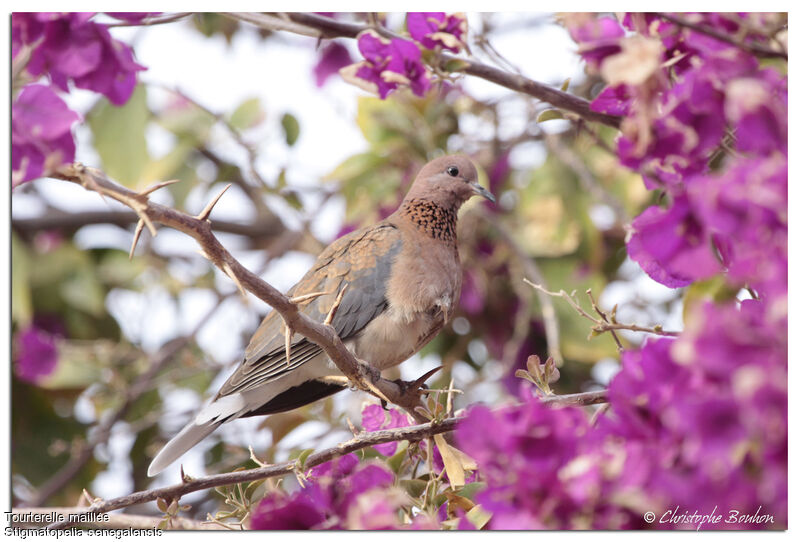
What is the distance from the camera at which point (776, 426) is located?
82 centimetres

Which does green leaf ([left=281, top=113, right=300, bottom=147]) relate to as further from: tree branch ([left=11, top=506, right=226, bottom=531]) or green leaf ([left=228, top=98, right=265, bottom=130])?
tree branch ([left=11, top=506, right=226, bottom=531])

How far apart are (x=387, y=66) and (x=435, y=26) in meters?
0.13

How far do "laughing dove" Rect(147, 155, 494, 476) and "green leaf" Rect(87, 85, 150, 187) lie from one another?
0.81 metres

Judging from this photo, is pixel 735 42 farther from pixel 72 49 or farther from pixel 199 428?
pixel 199 428

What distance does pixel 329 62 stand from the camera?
3285 millimetres

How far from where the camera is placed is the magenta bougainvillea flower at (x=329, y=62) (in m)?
3.27

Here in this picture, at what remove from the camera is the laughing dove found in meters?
2.30

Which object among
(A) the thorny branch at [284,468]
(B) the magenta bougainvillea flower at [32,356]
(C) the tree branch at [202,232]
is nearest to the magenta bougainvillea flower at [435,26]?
(C) the tree branch at [202,232]

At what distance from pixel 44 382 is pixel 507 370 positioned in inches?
67.1

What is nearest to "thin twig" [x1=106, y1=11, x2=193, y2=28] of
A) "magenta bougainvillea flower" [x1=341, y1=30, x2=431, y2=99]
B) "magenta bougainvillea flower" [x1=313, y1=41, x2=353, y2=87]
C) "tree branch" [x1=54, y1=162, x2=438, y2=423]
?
"magenta bougainvillea flower" [x1=341, y1=30, x2=431, y2=99]

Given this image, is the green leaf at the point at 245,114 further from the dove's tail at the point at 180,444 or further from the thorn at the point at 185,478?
the thorn at the point at 185,478

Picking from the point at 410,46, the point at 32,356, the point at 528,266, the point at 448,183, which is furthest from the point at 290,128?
the point at 32,356

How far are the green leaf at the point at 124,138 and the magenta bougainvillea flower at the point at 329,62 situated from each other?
0.65 m

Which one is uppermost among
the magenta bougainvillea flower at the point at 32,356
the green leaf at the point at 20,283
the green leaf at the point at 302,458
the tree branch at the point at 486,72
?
the tree branch at the point at 486,72
